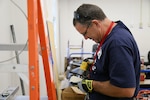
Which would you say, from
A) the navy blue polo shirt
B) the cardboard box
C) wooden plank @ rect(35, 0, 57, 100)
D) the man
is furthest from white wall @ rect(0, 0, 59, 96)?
the navy blue polo shirt

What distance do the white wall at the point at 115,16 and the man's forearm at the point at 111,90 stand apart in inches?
222

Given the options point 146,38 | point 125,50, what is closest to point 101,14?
point 125,50

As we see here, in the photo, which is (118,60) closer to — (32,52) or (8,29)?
(32,52)

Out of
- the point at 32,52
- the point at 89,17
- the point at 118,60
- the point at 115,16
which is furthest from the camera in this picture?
the point at 115,16

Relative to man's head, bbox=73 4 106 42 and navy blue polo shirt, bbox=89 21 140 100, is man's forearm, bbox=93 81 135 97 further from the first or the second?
man's head, bbox=73 4 106 42

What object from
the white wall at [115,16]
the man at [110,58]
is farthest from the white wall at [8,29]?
the white wall at [115,16]

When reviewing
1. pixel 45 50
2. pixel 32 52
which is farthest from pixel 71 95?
pixel 32 52

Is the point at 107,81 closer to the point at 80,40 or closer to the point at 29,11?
the point at 29,11

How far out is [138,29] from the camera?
6.90 m

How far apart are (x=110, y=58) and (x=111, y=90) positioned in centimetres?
19

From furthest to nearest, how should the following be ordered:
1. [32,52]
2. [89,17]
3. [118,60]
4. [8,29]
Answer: [8,29] → [89,17] → [118,60] → [32,52]

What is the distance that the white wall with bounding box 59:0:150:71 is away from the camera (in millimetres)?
6797

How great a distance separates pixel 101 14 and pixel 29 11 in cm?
49

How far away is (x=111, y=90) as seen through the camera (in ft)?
3.85
